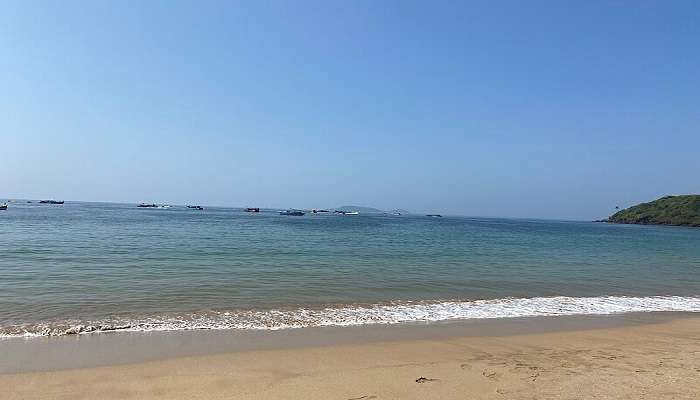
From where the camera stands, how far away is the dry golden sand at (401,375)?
6.79 metres

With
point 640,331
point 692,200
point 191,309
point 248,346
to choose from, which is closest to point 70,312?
point 191,309

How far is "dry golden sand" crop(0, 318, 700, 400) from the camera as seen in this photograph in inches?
267

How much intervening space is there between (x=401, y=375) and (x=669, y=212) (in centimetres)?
20434

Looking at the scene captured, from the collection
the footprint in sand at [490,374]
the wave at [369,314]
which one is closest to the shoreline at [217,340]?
the wave at [369,314]

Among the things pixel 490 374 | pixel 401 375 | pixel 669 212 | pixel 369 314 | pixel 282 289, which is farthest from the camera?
pixel 669 212

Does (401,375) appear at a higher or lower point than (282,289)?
higher

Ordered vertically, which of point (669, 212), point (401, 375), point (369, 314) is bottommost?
point (369, 314)

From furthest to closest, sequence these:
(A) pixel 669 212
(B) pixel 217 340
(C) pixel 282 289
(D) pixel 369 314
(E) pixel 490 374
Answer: (A) pixel 669 212
(C) pixel 282 289
(D) pixel 369 314
(B) pixel 217 340
(E) pixel 490 374

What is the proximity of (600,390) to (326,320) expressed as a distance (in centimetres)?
710

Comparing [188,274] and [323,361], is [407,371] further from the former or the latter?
[188,274]

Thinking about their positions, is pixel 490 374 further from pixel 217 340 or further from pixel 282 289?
pixel 282 289

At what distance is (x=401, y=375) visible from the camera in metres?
7.71

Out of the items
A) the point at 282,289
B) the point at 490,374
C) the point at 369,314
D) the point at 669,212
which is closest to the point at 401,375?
the point at 490,374

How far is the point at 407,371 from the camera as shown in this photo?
796 cm
